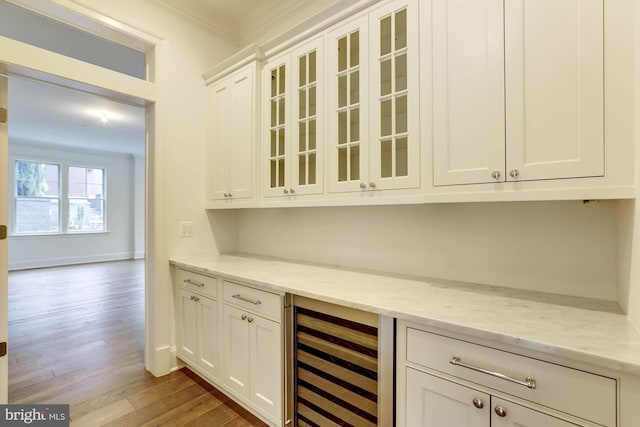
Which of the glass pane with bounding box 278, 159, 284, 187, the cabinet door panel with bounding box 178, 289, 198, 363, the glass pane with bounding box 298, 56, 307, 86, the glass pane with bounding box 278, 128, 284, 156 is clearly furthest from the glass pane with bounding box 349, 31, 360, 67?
the cabinet door panel with bounding box 178, 289, 198, 363

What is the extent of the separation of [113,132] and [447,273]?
6.54 m

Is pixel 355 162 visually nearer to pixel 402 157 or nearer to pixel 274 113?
pixel 402 157

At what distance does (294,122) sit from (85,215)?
767cm

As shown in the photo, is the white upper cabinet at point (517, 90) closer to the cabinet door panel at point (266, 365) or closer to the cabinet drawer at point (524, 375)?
the cabinet drawer at point (524, 375)

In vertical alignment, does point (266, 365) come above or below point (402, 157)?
below

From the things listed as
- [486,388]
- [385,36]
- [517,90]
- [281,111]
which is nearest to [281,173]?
[281,111]

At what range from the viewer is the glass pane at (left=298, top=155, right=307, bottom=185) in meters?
1.99

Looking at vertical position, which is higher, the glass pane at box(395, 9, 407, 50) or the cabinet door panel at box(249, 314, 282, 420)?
the glass pane at box(395, 9, 407, 50)

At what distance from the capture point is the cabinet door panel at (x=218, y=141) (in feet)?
8.05

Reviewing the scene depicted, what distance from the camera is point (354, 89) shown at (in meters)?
1.75

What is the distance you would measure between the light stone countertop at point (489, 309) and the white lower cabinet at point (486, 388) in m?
0.07

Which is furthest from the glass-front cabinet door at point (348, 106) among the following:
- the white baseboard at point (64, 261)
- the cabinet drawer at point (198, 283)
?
the white baseboard at point (64, 261)

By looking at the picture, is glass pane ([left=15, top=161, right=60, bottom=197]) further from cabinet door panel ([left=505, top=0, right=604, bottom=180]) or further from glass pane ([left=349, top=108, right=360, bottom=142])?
cabinet door panel ([left=505, top=0, right=604, bottom=180])

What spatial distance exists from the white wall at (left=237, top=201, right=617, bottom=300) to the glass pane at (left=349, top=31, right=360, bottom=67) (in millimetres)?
889
